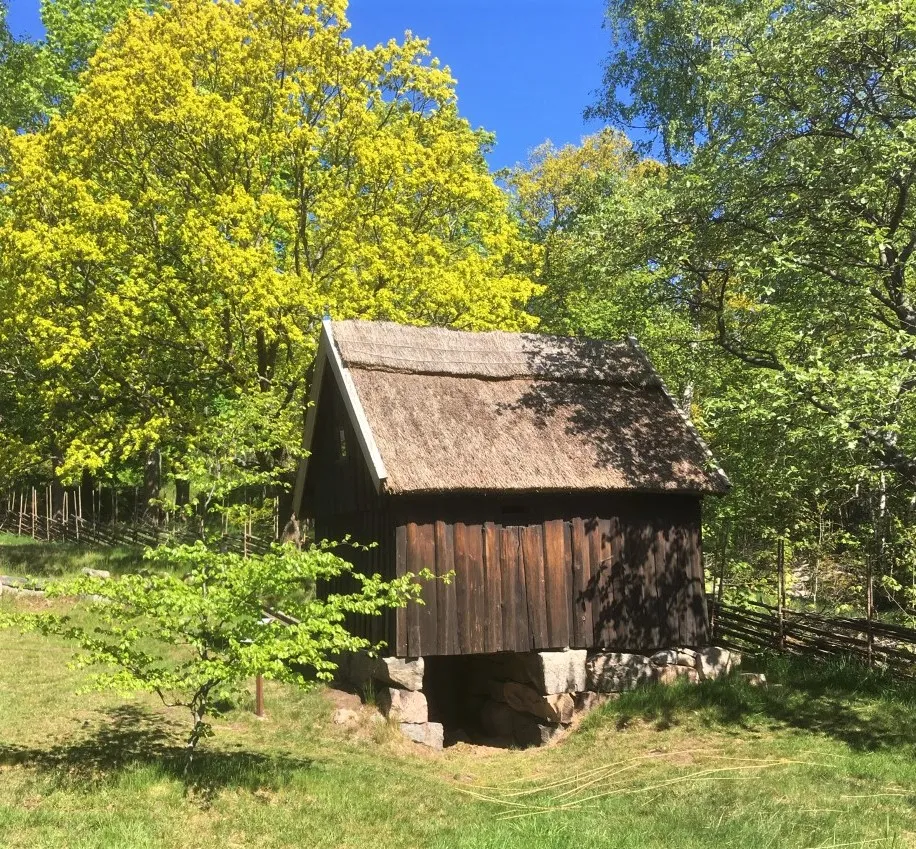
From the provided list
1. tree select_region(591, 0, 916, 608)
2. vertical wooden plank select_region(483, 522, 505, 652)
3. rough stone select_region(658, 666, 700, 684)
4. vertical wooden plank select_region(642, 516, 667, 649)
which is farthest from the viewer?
vertical wooden plank select_region(642, 516, 667, 649)

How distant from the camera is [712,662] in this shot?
13.5 meters

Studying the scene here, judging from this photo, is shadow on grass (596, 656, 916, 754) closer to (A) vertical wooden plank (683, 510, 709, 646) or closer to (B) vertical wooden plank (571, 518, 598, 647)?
(A) vertical wooden plank (683, 510, 709, 646)

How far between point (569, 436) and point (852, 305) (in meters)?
4.80

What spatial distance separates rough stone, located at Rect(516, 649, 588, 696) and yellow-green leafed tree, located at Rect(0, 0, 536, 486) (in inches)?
259

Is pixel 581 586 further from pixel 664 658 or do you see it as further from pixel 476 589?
pixel 664 658

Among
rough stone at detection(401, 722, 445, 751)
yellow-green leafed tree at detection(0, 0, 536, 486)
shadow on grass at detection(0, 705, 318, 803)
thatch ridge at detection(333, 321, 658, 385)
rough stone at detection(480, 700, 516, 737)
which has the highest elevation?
yellow-green leafed tree at detection(0, 0, 536, 486)

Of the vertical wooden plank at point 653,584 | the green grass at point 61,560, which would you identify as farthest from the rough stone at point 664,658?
the green grass at point 61,560

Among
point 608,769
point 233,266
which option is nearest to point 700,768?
point 608,769

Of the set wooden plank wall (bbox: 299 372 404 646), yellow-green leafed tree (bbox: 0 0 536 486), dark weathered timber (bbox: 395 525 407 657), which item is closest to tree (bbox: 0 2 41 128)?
yellow-green leafed tree (bbox: 0 0 536 486)

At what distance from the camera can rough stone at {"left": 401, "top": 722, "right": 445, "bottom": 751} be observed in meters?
12.0

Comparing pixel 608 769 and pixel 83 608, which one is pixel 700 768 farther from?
pixel 83 608

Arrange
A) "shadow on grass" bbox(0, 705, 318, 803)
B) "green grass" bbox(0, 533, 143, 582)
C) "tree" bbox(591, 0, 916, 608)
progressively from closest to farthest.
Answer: "shadow on grass" bbox(0, 705, 318, 803), "tree" bbox(591, 0, 916, 608), "green grass" bbox(0, 533, 143, 582)

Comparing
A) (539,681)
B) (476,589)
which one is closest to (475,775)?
(539,681)

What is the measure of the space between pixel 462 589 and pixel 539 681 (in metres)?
2.03
